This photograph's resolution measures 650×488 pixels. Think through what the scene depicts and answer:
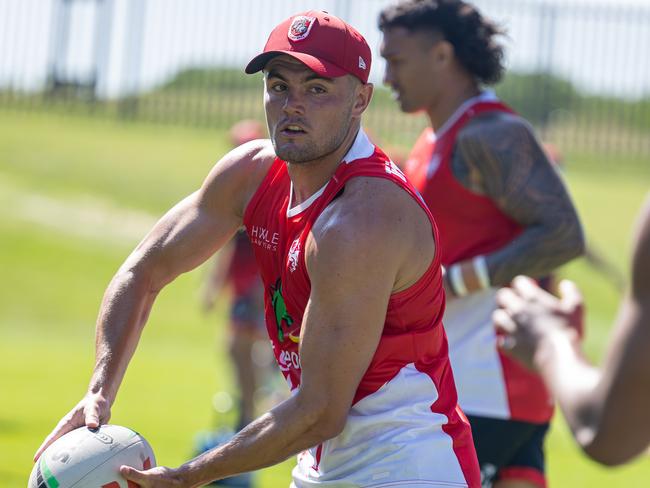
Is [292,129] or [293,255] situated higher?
[292,129]

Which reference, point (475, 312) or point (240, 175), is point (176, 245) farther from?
point (475, 312)

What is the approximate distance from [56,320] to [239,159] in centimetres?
1315

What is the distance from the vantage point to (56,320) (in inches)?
689

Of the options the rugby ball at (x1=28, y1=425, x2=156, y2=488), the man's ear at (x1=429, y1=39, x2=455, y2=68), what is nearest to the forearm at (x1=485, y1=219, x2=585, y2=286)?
the man's ear at (x1=429, y1=39, x2=455, y2=68)

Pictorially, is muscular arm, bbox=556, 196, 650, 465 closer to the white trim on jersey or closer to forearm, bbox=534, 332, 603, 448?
forearm, bbox=534, 332, 603, 448

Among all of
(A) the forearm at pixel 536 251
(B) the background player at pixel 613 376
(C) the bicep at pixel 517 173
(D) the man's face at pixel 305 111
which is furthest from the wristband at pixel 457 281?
(B) the background player at pixel 613 376

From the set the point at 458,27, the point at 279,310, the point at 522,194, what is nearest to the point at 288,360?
the point at 279,310

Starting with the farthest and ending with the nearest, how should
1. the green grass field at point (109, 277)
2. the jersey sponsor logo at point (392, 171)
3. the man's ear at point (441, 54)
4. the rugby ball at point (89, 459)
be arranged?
the green grass field at point (109, 277) < the man's ear at point (441, 54) < the jersey sponsor logo at point (392, 171) < the rugby ball at point (89, 459)

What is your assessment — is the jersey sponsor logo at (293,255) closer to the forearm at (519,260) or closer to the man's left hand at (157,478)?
the man's left hand at (157,478)

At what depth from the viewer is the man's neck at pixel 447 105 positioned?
6.23m

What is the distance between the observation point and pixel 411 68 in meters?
6.30

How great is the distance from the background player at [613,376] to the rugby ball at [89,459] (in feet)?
5.75

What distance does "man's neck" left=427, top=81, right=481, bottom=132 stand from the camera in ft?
20.4

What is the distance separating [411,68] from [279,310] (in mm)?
2206
